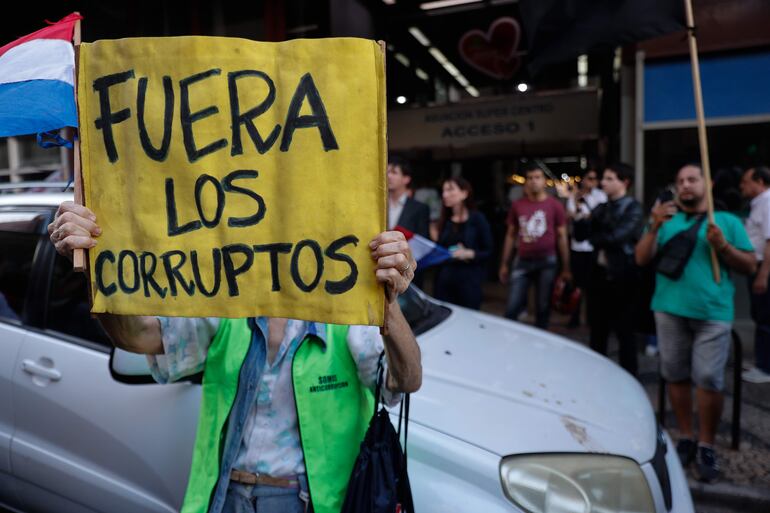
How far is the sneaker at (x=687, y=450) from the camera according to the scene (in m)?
3.70

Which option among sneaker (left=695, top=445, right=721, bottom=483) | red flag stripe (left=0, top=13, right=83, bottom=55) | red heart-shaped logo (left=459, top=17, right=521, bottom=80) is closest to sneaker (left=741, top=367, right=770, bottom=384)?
sneaker (left=695, top=445, right=721, bottom=483)

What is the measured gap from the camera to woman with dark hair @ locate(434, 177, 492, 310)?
5.12m

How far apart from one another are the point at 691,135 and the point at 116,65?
7312mm

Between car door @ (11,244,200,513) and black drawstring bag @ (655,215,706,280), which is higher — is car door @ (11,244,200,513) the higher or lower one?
the lower one

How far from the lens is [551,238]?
5.80 m

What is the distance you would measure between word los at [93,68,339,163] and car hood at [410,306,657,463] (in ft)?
3.61

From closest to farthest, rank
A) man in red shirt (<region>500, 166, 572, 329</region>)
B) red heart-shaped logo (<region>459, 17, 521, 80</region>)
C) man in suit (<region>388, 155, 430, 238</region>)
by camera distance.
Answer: man in suit (<region>388, 155, 430, 238</region>), man in red shirt (<region>500, 166, 572, 329</region>), red heart-shaped logo (<region>459, 17, 521, 80</region>)

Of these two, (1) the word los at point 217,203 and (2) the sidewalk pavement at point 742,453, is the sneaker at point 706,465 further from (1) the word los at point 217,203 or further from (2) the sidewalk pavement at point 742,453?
(1) the word los at point 217,203

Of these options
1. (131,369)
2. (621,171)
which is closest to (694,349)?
(621,171)

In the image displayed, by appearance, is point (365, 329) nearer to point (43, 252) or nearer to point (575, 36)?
point (43, 252)

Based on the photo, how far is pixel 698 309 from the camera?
11.6 feet

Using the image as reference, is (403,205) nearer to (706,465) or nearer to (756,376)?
(706,465)

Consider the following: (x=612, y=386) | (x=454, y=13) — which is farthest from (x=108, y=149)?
(x=454, y=13)

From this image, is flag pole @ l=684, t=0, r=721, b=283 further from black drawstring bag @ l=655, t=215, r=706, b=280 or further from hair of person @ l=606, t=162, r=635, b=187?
hair of person @ l=606, t=162, r=635, b=187
